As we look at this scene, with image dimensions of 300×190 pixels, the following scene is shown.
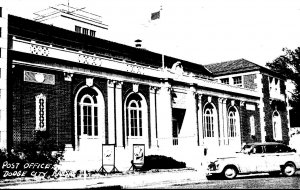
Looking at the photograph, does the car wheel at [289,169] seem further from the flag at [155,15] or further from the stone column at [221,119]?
the stone column at [221,119]

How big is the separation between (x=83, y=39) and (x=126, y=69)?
4.79 m

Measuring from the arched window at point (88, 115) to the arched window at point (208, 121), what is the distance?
1229 centimetres

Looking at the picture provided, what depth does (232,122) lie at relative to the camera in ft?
128

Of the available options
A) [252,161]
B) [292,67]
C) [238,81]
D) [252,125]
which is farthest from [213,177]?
[292,67]

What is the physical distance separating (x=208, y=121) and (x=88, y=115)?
14.0 m

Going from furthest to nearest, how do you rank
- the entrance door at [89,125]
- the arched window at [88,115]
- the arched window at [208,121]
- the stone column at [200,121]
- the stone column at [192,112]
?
the arched window at [208,121] < the stone column at [200,121] < the stone column at [192,112] < the arched window at [88,115] < the entrance door at [89,125]

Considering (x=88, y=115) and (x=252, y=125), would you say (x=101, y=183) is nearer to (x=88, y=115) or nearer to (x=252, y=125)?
(x=88, y=115)

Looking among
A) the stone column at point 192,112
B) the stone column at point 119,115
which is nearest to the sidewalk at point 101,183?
the stone column at point 119,115

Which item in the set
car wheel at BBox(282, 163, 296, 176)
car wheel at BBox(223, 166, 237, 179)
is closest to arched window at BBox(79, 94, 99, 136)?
car wheel at BBox(223, 166, 237, 179)

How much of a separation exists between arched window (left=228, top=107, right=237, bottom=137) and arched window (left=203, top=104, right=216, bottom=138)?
2805 millimetres

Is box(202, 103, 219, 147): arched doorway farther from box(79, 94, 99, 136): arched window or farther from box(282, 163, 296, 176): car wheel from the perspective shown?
box(282, 163, 296, 176): car wheel

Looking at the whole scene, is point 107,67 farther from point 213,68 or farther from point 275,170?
point 213,68

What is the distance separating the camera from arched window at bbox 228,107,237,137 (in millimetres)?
38356

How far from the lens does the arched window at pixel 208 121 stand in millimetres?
34906
